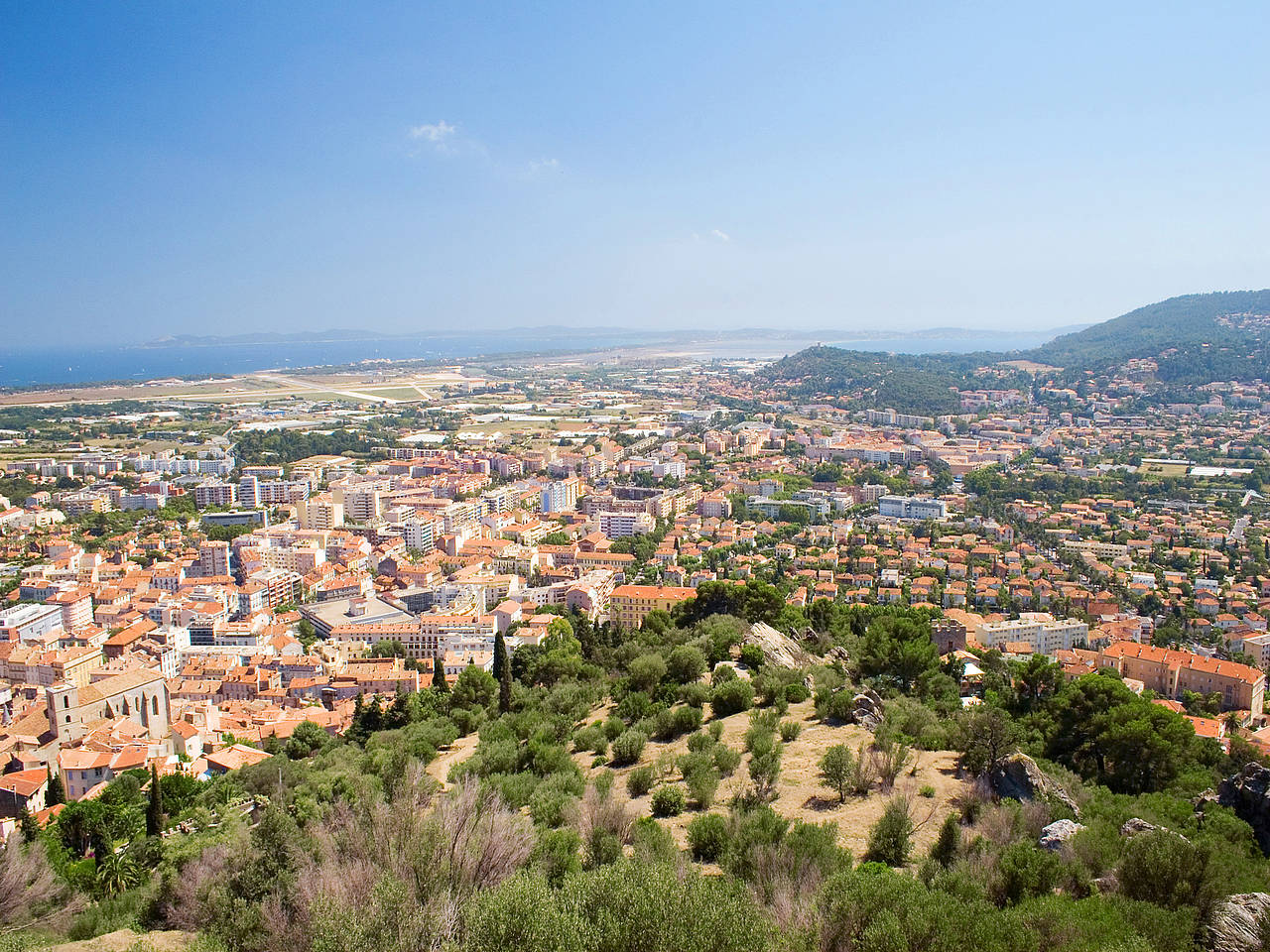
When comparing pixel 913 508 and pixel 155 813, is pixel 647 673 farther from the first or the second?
pixel 913 508

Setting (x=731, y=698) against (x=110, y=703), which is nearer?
(x=731, y=698)

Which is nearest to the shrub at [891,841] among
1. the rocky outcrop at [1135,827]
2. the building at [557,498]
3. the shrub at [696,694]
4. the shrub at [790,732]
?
the rocky outcrop at [1135,827]

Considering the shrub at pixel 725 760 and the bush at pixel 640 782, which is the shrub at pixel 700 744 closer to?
the shrub at pixel 725 760

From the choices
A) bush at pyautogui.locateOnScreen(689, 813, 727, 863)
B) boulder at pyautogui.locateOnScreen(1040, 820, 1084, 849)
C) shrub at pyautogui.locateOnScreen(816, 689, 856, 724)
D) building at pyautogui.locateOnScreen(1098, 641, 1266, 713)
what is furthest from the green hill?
bush at pyautogui.locateOnScreen(689, 813, 727, 863)

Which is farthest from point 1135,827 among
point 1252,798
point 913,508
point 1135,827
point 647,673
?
point 913,508

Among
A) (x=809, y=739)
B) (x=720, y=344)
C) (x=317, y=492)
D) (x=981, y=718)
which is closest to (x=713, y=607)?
(x=809, y=739)

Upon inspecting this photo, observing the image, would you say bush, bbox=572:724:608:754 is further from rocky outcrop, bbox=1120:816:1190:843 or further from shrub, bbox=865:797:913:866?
rocky outcrop, bbox=1120:816:1190:843
